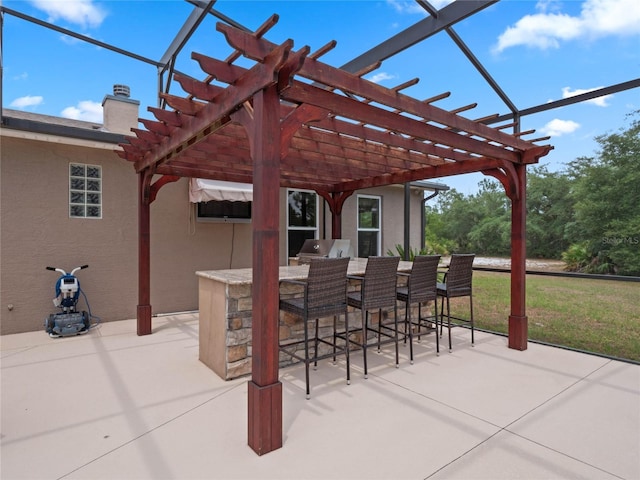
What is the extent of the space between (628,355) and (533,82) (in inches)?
231

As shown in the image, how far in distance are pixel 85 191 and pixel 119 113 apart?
2068mm

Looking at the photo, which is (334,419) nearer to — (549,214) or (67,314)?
(67,314)

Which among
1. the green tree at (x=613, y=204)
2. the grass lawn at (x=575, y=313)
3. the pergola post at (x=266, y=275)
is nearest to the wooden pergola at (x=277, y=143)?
the pergola post at (x=266, y=275)

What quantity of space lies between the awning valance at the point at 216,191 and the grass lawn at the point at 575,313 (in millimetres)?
4873

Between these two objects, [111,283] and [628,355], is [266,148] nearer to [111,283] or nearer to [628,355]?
[111,283]

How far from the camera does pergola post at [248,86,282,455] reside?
7.86 feet

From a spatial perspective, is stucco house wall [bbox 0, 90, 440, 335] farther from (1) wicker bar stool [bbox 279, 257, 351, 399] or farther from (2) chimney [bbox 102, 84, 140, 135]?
(1) wicker bar stool [bbox 279, 257, 351, 399]

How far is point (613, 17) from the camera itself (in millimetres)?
6098

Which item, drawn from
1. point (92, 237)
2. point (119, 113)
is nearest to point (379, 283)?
point (92, 237)

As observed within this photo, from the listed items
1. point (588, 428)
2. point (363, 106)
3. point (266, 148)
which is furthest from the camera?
point (363, 106)

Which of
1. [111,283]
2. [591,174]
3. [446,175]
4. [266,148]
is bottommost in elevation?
[111,283]

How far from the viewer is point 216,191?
19.9 ft

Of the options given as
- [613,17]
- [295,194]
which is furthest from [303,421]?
[613,17]

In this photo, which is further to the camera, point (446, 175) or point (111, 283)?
point (111, 283)
